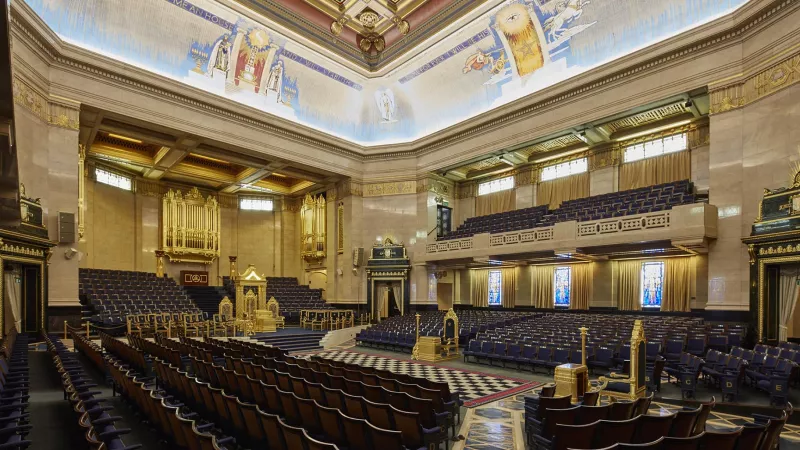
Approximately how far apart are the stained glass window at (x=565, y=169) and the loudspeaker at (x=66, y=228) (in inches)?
762

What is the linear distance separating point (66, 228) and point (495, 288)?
59.0 feet

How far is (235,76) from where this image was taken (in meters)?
18.6

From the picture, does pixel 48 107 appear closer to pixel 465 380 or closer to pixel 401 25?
pixel 401 25

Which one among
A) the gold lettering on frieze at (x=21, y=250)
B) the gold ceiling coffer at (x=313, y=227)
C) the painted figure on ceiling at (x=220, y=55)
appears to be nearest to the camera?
the gold lettering on frieze at (x=21, y=250)

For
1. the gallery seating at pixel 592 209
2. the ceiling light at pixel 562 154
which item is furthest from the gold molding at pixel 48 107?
the ceiling light at pixel 562 154

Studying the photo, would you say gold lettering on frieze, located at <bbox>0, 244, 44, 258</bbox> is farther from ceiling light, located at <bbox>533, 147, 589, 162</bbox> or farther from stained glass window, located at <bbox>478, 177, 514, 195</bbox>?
ceiling light, located at <bbox>533, 147, 589, 162</bbox>

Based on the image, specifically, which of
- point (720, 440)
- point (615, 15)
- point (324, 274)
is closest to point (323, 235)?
point (324, 274)

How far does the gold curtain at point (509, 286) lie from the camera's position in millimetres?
21375

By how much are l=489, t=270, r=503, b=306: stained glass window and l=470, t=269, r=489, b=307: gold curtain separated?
21 centimetres

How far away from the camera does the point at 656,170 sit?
17.5 m

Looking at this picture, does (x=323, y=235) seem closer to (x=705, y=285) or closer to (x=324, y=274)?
(x=324, y=274)

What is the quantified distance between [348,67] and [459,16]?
6.15 metres

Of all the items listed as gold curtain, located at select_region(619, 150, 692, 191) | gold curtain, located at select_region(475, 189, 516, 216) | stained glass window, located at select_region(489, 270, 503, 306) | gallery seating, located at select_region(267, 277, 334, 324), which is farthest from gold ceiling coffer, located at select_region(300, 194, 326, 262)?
gold curtain, located at select_region(619, 150, 692, 191)

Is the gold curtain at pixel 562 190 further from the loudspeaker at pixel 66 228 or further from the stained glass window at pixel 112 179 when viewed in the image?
the stained glass window at pixel 112 179
